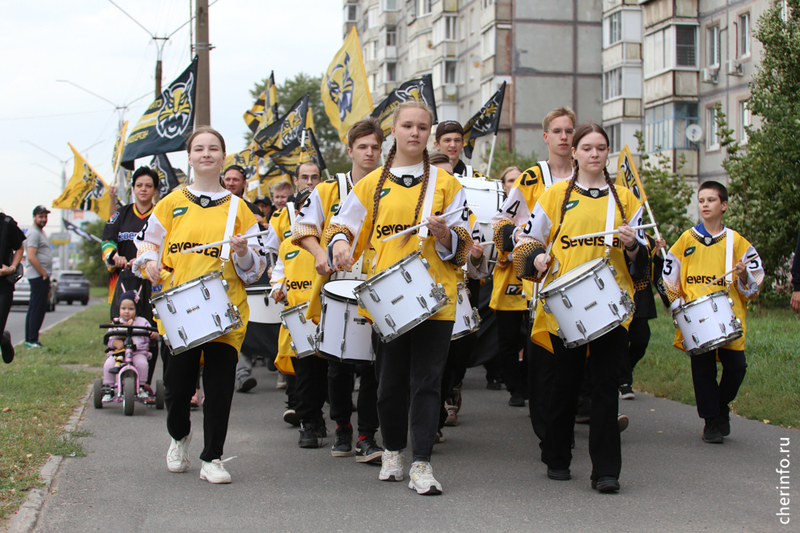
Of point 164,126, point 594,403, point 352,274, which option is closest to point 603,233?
point 594,403

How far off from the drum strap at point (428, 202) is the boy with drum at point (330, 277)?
73cm

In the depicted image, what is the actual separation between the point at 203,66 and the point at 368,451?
39.8ft

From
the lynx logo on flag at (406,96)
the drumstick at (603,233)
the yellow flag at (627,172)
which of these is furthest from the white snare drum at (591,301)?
the lynx logo on flag at (406,96)

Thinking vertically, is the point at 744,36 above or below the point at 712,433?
above

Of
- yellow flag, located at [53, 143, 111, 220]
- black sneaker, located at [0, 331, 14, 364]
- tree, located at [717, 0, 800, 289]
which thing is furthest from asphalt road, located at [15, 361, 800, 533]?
yellow flag, located at [53, 143, 111, 220]

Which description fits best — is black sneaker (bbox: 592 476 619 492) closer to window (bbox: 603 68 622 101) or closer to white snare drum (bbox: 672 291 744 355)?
white snare drum (bbox: 672 291 744 355)

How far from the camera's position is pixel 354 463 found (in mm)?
6355

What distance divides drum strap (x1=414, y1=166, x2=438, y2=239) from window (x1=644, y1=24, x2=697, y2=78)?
33.4m

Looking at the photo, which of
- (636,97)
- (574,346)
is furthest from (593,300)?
(636,97)

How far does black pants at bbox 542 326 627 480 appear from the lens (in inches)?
213

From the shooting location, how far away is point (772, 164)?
1692cm

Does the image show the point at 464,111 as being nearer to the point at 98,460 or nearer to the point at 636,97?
the point at 636,97

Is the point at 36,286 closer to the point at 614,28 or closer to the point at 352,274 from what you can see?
the point at 352,274

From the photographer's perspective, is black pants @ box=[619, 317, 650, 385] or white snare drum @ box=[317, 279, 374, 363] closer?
white snare drum @ box=[317, 279, 374, 363]
